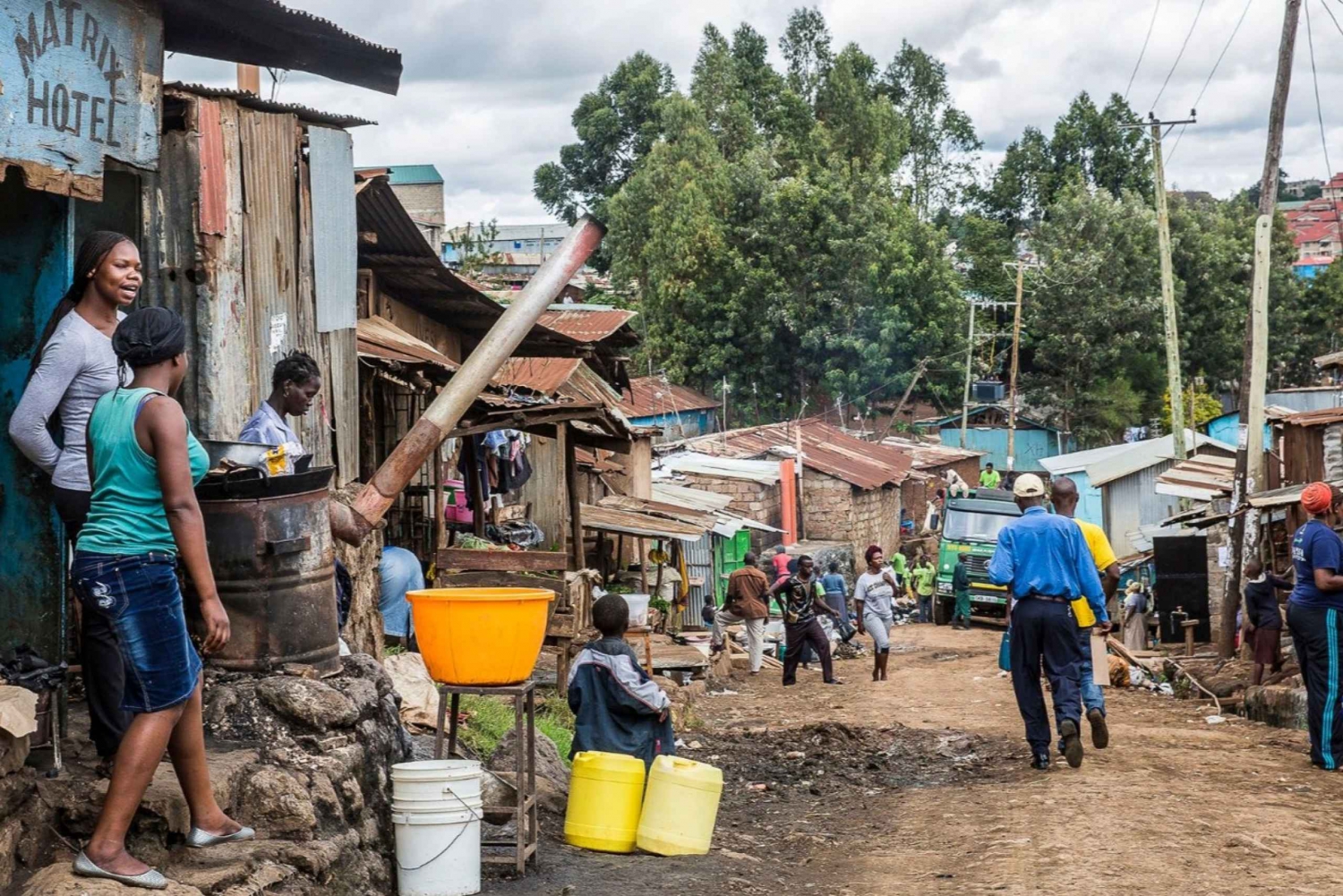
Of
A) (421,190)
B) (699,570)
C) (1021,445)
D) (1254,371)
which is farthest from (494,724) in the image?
(1021,445)

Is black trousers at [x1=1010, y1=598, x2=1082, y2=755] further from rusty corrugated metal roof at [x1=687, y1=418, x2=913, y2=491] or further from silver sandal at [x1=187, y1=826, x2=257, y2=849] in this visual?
rusty corrugated metal roof at [x1=687, y1=418, x2=913, y2=491]

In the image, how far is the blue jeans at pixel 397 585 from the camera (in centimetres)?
1104

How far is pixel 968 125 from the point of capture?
58.2 m

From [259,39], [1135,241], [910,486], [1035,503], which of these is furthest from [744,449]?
[259,39]

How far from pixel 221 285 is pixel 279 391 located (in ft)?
2.44

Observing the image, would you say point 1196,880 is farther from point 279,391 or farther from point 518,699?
point 279,391

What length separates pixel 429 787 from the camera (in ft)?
18.9

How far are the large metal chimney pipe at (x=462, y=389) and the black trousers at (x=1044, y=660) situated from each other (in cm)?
373

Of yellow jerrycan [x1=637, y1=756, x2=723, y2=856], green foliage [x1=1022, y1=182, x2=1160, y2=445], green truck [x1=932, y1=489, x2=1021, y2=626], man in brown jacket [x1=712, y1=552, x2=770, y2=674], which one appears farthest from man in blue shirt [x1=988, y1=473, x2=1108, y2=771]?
green foliage [x1=1022, y1=182, x2=1160, y2=445]

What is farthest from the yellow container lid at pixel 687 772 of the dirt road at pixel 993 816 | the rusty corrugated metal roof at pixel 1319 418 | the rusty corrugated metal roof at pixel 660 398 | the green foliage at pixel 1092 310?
the green foliage at pixel 1092 310

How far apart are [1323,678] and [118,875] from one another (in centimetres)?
770

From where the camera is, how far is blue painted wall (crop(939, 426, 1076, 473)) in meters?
49.7

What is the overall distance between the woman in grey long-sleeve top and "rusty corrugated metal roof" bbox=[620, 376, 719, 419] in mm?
32652

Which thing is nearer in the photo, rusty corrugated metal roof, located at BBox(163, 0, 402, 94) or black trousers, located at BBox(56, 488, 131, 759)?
black trousers, located at BBox(56, 488, 131, 759)
